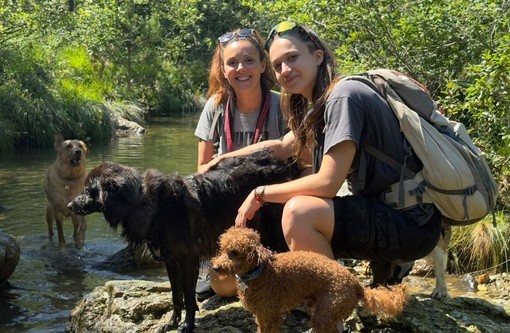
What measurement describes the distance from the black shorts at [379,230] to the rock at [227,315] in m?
0.56

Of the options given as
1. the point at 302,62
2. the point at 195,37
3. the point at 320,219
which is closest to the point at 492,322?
the point at 320,219

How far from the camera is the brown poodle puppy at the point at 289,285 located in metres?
2.98

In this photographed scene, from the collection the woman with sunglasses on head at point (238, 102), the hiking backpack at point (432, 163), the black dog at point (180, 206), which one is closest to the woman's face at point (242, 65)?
the woman with sunglasses on head at point (238, 102)

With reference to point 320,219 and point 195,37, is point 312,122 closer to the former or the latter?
point 320,219

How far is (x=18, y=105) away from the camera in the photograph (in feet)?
49.3

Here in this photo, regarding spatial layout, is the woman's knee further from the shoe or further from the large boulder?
the shoe

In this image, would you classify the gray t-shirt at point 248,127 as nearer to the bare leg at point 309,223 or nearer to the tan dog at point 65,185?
the bare leg at point 309,223

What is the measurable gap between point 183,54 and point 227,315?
28.0 meters

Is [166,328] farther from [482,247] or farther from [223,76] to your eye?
[482,247]

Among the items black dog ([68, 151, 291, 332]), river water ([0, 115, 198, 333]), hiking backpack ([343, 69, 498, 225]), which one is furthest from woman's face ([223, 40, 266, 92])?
river water ([0, 115, 198, 333])

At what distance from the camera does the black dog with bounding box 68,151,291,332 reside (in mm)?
3914

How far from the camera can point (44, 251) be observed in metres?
8.04

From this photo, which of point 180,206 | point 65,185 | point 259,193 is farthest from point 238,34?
point 65,185

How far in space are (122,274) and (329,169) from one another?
4627 mm
